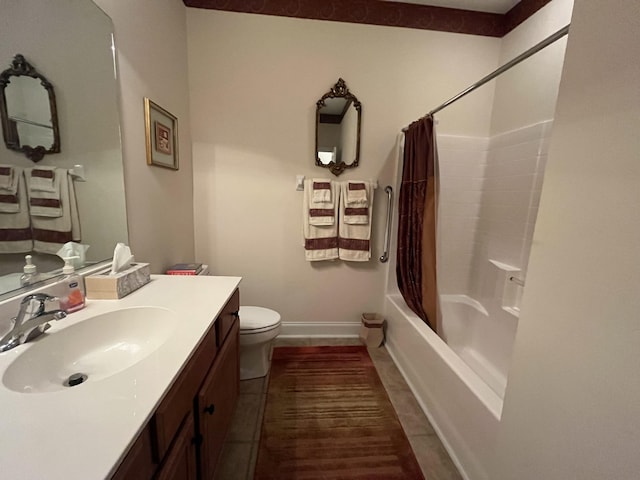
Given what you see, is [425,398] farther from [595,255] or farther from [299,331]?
[595,255]

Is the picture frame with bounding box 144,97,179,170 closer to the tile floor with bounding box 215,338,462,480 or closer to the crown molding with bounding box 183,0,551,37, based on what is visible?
the crown molding with bounding box 183,0,551,37

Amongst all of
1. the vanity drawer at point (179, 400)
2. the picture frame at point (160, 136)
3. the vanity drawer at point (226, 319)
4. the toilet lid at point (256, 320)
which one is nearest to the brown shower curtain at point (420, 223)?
the toilet lid at point (256, 320)

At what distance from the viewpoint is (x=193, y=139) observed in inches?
78.6

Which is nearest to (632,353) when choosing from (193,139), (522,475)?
(522,475)

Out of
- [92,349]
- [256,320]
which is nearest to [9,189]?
[92,349]

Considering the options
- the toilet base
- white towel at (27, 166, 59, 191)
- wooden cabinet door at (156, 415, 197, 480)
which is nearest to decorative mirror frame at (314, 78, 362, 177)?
the toilet base

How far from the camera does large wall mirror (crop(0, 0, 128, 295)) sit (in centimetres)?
78

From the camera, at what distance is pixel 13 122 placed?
2.53 ft

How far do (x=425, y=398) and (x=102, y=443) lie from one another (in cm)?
162

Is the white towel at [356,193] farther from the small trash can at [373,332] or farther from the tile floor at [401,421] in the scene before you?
the tile floor at [401,421]

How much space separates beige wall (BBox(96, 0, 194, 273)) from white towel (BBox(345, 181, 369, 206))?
4.05 ft

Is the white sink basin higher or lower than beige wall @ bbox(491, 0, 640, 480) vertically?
lower

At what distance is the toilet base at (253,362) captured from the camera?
5.74 feet

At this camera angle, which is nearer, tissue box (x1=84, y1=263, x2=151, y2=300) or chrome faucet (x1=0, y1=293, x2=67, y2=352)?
chrome faucet (x1=0, y1=293, x2=67, y2=352)
